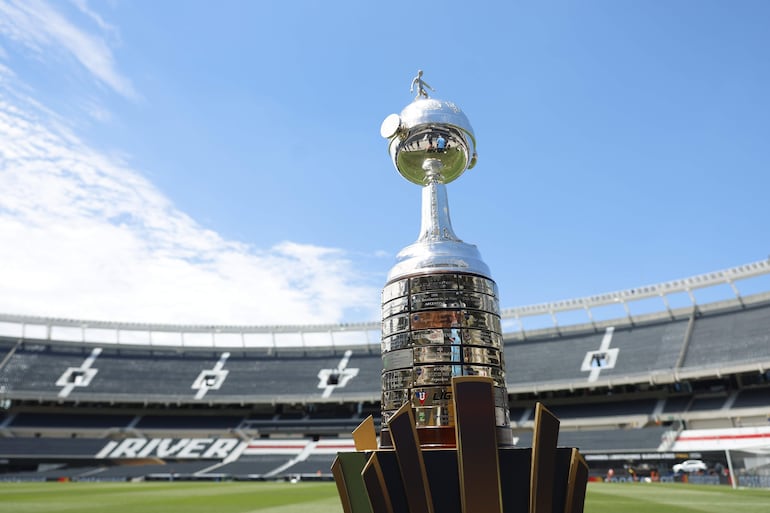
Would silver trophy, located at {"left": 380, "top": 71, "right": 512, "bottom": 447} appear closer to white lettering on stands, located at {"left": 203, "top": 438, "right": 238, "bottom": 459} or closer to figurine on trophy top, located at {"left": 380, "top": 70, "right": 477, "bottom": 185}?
figurine on trophy top, located at {"left": 380, "top": 70, "right": 477, "bottom": 185}

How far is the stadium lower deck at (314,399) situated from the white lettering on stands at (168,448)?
13 cm

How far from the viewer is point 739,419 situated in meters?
31.2

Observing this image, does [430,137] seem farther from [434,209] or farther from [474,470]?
[474,470]

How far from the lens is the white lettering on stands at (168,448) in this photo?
3766cm

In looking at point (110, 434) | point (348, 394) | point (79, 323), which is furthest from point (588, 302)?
point (79, 323)

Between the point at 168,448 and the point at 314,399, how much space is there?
11039 millimetres

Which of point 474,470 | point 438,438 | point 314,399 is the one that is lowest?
point 474,470

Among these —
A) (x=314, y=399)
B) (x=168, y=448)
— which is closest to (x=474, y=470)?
(x=314, y=399)

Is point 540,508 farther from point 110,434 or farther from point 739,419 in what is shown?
point 110,434

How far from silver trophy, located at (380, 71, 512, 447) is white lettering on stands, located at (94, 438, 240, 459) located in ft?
122

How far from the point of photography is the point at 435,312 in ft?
16.7

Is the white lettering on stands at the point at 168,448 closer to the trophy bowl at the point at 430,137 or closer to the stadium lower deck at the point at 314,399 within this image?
the stadium lower deck at the point at 314,399

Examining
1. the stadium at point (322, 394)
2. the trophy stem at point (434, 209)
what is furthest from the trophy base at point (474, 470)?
the stadium at point (322, 394)

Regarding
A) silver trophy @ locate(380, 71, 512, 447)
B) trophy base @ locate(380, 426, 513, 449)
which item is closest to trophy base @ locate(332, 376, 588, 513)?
trophy base @ locate(380, 426, 513, 449)
